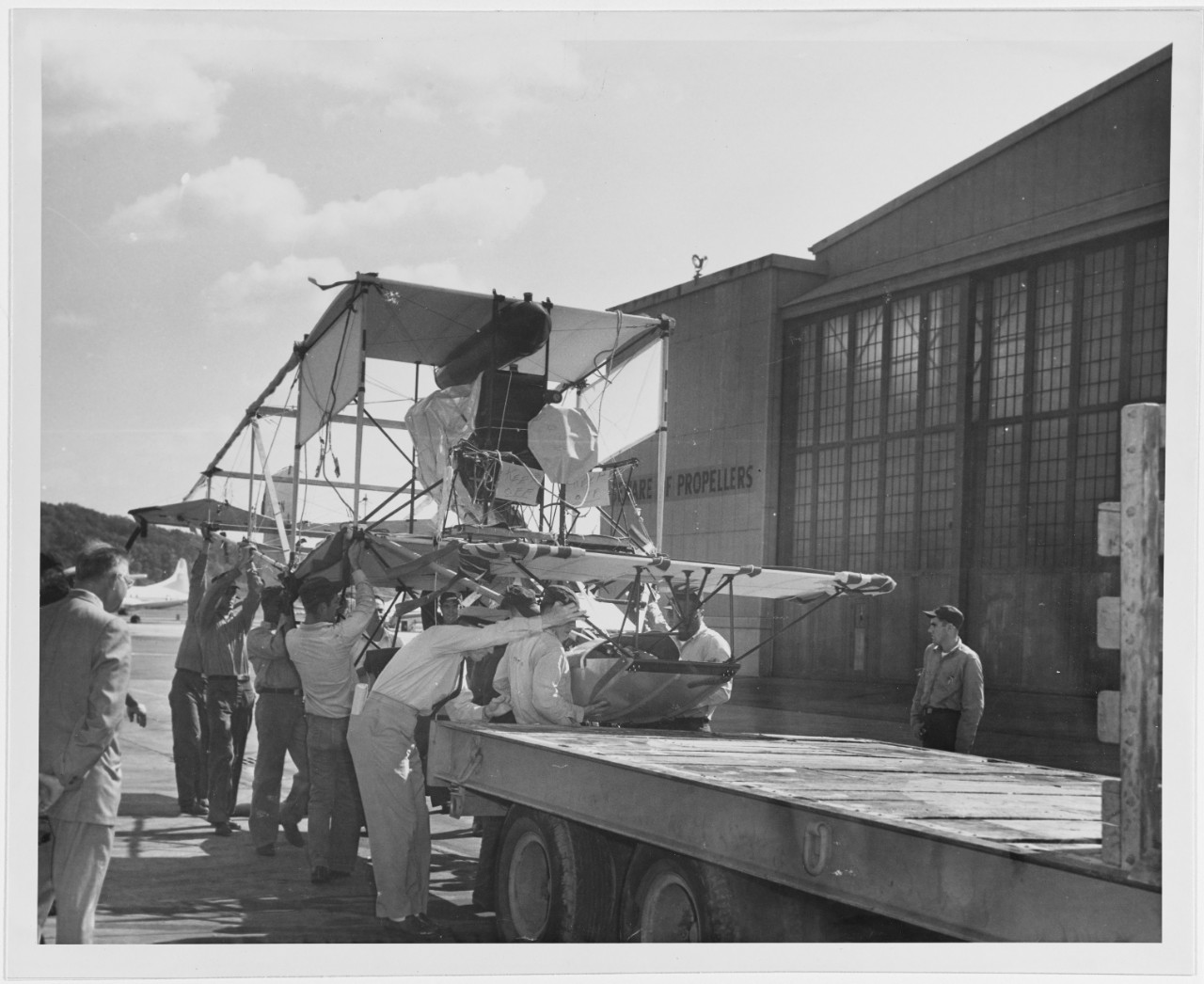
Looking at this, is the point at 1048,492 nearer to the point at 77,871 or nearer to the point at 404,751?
the point at 404,751

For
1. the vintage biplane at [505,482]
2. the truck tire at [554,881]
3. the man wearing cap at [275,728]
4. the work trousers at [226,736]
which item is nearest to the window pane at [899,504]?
the vintage biplane at [505,482]

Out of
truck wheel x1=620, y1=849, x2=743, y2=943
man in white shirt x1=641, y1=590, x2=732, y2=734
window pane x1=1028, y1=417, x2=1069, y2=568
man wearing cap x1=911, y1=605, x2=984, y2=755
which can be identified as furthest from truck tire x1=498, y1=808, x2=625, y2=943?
window pane x1=1028, y1=417, x2=1069, y2=568

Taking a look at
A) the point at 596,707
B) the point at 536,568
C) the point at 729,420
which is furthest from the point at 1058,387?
the point at 596,707

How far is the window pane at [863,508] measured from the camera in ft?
54.0

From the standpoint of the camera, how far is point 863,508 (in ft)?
54.5

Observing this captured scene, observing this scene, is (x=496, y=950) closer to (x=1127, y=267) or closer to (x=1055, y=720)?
(x=1055, y=720)

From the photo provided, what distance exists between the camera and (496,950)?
18.7 ft

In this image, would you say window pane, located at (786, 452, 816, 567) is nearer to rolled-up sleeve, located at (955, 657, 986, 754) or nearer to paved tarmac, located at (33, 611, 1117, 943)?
paved tarmac, located at (33, 611, 1117, 943)

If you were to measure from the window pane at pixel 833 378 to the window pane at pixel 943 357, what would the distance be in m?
1.55

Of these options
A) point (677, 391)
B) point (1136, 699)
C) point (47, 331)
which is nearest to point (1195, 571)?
point (1136, 699)

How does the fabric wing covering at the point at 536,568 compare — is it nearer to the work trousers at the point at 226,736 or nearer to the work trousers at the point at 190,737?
the work trousers at the point at 226,736

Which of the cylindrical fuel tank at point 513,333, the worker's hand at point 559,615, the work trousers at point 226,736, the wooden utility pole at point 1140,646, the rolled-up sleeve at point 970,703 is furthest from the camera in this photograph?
the cylindrical fuel tank at point 513,333

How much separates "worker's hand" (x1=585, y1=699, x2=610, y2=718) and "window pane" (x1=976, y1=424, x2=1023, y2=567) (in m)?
8.74

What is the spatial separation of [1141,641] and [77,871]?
4.31 meters
